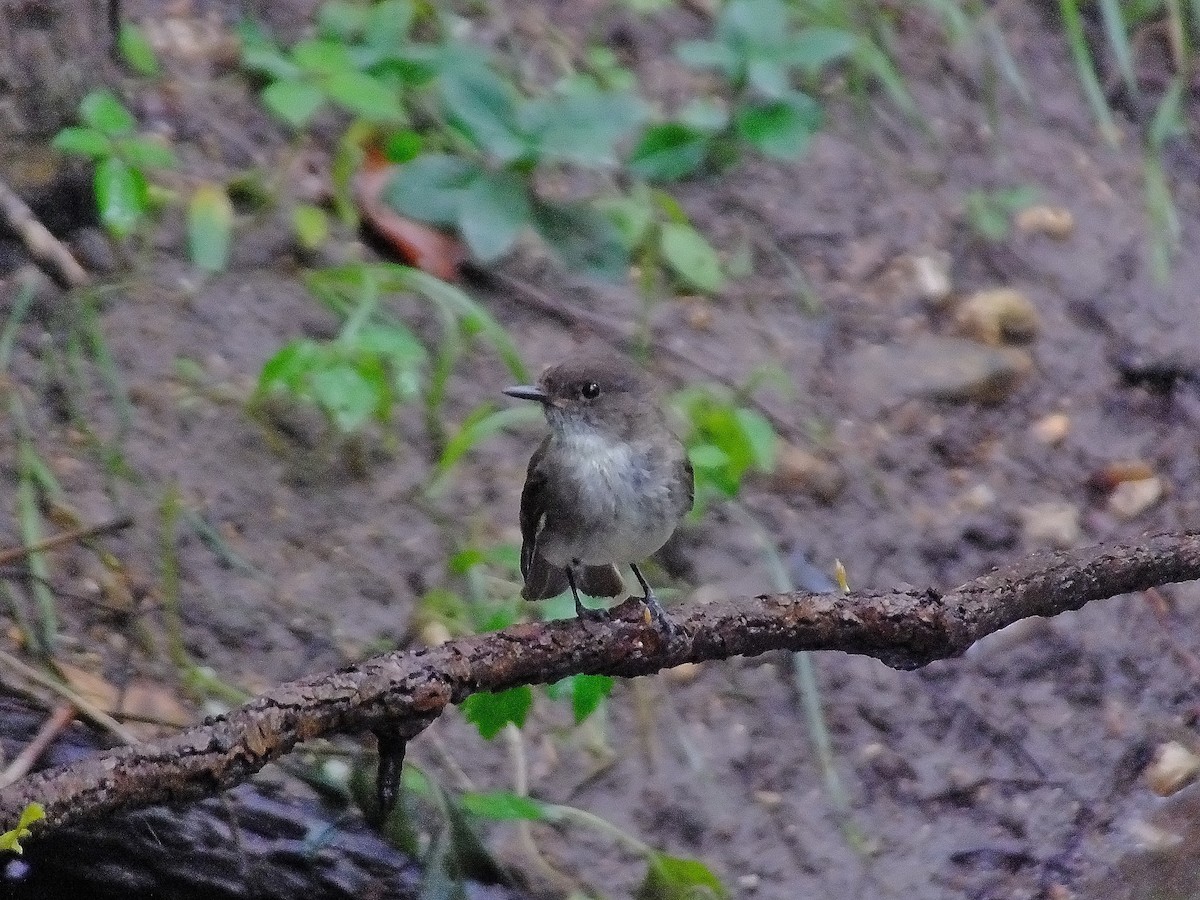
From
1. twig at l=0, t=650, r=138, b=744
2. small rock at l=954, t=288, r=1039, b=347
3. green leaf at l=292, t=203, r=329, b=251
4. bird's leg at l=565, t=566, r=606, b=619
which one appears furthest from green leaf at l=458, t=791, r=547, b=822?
small rock at l=954, t=288, r=1039, b=347

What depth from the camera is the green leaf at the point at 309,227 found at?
5.36 m

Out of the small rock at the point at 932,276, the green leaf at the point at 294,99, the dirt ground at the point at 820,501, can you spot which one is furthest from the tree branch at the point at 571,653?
the small rock at the point at 932,276

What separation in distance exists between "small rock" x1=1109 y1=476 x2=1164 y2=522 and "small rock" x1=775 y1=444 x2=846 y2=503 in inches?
38.6

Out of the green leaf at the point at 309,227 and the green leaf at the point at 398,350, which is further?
the green leaf at the point at 309,227

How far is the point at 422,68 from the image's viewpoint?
5336mm

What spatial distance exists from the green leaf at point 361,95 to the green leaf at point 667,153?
3.15ft

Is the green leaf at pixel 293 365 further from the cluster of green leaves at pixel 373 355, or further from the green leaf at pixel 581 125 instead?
the green leaf at pixel 581 125

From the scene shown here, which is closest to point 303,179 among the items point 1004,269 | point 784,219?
point 784,219

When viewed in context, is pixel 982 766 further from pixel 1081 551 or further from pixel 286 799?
pixel 286 799

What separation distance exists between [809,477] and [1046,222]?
6.47ft

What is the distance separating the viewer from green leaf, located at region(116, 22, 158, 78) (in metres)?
5.56

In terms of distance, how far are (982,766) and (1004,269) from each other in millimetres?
2424

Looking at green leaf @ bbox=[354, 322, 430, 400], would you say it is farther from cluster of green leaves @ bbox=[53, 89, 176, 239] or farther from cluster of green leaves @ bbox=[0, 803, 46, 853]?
cluster of green leaves @ bbox=[0, 803, 46, 853]

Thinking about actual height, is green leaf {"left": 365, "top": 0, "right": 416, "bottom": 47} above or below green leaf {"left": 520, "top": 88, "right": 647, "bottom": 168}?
above
